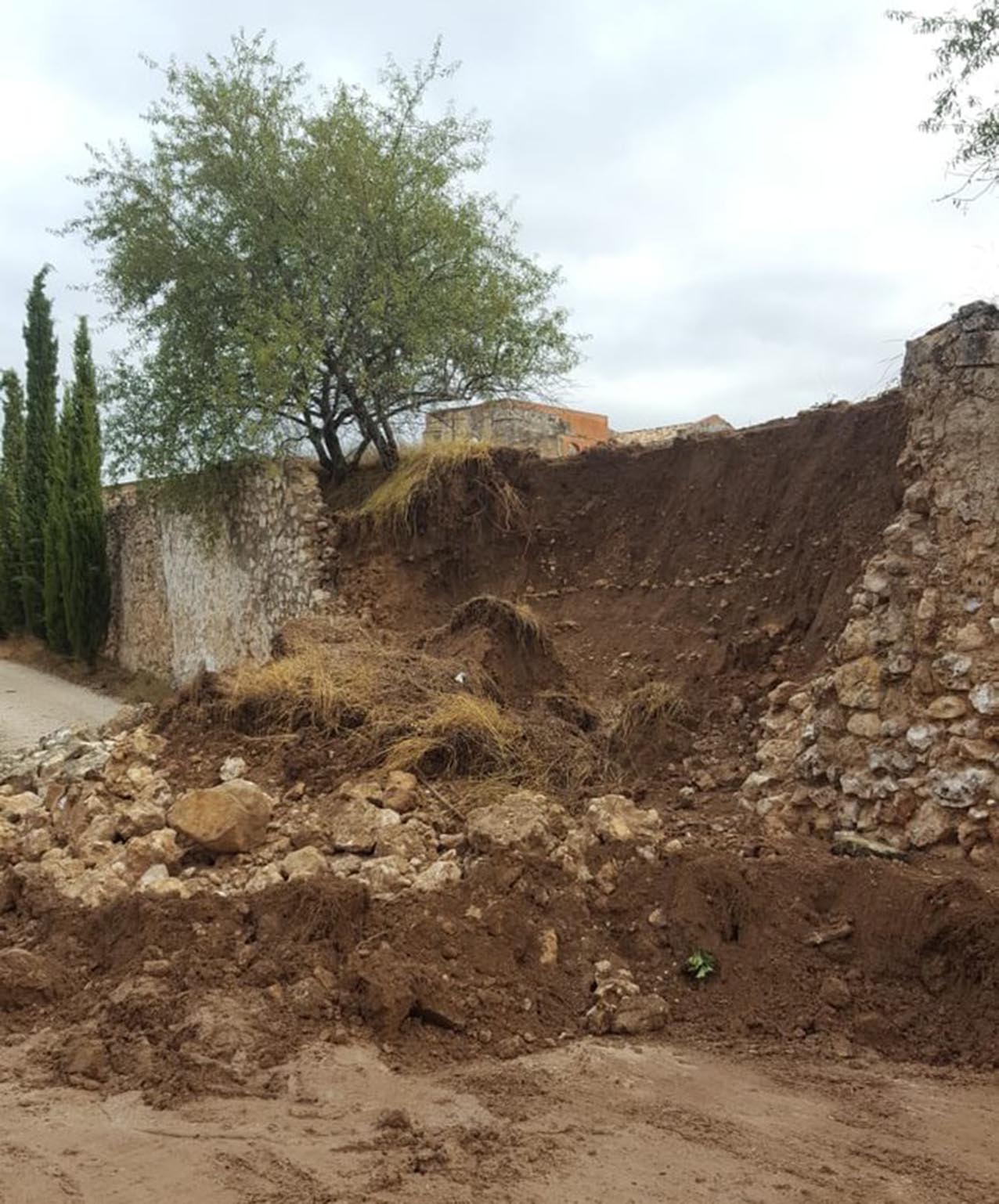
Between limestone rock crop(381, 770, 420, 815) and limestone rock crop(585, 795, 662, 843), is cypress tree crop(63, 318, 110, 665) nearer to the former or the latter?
limestone rock crop(381, 770, 420, 815)

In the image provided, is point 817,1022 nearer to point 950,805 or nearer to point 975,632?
Result: point 950,805

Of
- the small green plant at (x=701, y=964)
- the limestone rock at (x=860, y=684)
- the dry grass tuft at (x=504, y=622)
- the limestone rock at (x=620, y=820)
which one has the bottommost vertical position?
the small green plant at (x=701, y=964)

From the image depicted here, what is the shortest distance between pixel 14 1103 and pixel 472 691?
4.26 metres

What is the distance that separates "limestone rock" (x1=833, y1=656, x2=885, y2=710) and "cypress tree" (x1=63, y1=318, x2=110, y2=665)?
17.7 metres

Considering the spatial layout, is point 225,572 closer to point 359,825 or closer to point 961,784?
point 359,825

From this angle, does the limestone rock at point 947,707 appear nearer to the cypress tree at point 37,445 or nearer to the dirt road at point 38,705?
the dirt road at point 38,705

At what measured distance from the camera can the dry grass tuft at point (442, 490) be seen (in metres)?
12.6

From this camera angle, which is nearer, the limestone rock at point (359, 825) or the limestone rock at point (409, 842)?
the limestone rock at point (409, 842)

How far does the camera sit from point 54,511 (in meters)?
22.3

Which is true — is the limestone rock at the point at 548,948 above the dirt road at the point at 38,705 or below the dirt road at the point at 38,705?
below

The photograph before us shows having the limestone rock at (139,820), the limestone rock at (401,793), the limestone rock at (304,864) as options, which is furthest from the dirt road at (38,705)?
A: the limestone rock at (304,864)

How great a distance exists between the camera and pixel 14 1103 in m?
4.33

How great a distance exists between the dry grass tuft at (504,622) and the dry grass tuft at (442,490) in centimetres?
335

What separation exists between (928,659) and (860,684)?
40 centimetres
